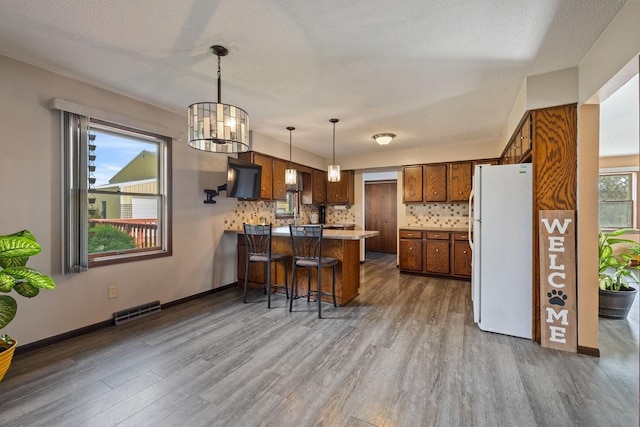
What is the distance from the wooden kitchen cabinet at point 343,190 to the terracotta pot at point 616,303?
14.6 feet

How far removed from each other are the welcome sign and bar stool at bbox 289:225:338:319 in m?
2.05

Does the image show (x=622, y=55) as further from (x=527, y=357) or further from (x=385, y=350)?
(x=385, y=350)

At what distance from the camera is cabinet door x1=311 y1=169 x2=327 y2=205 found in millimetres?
6273

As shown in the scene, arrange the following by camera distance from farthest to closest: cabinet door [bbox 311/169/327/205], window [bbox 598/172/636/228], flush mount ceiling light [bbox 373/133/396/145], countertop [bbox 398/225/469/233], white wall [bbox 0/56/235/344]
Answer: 1. cabinet door [bbox 311/169/327/205]
2. window [bbox 598/172/636/228]
3. countertop [bbox 398/225/469/233]
4. flush mount ceiling light [bbox 373/133/396/145]
5. white wall [bbox 0/56/235/344]

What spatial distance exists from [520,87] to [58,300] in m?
4.95

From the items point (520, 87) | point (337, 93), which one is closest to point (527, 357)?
point (520, 87)

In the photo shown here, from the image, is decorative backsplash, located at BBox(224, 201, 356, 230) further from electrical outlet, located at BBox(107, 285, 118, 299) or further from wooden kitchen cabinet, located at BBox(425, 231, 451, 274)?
wooden kitchen cabinet, located at BBox(425, 231, 451, 274)

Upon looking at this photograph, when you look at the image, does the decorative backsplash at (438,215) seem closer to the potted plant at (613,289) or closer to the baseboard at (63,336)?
the potted plant at (613,289)

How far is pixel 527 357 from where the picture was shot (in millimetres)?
2352

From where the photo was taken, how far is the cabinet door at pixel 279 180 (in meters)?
4.95

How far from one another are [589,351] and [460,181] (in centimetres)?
340

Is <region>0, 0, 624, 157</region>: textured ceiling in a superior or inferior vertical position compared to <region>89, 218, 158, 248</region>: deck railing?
superior

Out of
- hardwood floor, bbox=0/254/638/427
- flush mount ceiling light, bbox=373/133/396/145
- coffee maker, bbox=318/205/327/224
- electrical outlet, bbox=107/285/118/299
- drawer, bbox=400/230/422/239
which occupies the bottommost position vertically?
hardwood floor, bbox=0/254/638/427

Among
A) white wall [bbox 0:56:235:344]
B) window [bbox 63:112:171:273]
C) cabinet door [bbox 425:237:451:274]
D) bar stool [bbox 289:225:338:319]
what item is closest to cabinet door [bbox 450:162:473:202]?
cabinet door [bbox 425:237:451:274]
